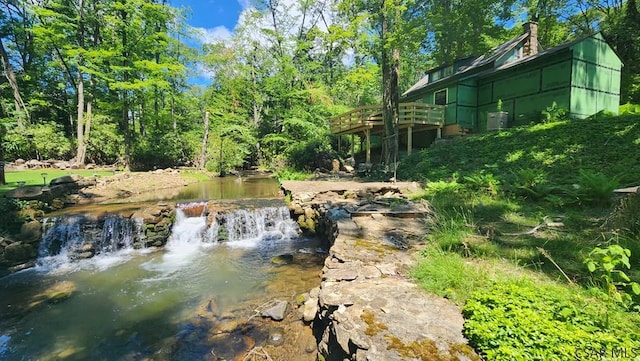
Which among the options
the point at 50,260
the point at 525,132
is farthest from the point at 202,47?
the point at 525,132

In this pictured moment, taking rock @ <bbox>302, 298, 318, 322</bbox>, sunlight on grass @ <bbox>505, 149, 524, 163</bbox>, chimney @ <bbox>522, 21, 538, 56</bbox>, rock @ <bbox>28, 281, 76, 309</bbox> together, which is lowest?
rock @ <bbox>28, 281, 76, 309</bbox>

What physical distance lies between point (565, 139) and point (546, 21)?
1828cm

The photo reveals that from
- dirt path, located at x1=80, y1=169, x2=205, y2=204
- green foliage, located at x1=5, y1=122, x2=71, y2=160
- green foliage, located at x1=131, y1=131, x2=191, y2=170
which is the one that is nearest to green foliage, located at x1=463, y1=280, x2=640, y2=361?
dirt path, located at x1=80, y1=169, x2=205, y2=204

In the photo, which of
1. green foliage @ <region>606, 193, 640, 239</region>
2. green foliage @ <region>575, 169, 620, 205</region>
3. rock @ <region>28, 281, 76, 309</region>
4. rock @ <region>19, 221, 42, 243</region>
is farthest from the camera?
rock @ <region>19, 221, 42, 243</region>

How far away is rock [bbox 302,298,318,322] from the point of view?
4078 millimetres

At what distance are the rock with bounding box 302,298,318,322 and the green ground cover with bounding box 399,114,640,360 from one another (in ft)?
5.05

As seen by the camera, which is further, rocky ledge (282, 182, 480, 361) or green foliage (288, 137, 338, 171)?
green foliage (288, 137, 338, 171)

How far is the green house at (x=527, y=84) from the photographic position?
13367 millimetres

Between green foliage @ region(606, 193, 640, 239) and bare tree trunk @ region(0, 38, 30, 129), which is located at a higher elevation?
bare tree trunk @ region(0, 38, 30, 129)

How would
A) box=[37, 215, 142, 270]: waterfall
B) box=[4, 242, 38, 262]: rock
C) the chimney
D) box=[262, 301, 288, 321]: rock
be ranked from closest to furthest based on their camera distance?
box=[262, 301, 288, 321]: rock → box=[4, 242, 38, 262]: rock → box=[37, 215, 142, 270]: waterfall → the chimney

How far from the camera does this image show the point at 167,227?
881 cm

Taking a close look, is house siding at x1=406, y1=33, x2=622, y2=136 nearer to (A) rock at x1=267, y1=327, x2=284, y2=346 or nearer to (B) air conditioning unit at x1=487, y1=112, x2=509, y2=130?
(B) air conditioning unit at x1=487, y1=112, x2=509, y2=130

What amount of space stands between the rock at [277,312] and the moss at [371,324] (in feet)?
6.23

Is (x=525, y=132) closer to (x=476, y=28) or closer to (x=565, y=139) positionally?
(x=565, y=139)
